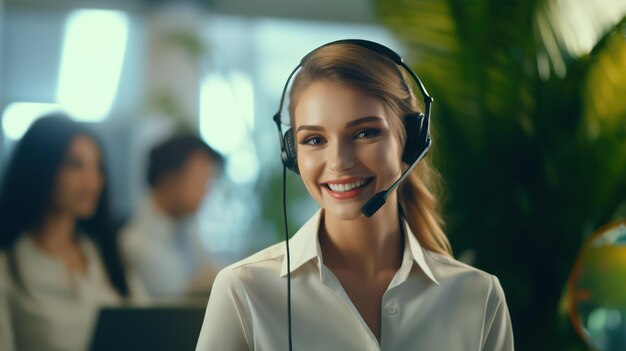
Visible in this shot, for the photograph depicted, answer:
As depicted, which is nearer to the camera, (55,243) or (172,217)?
(55,243)

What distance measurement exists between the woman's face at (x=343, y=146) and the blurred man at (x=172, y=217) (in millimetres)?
1979

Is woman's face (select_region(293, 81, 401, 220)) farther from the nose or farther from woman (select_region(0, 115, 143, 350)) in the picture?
woman (select_region(0, 115, 143, 350))

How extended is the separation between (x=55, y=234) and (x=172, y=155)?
131cm

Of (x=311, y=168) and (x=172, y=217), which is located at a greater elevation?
(x=311, y=168)

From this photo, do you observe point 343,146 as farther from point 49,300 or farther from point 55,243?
point 55,243

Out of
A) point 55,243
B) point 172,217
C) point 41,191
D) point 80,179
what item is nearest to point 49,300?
point 55,243

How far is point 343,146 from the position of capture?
786 mm

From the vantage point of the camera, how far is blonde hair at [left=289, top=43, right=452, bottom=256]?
2.61ft

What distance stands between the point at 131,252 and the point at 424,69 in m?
1.31

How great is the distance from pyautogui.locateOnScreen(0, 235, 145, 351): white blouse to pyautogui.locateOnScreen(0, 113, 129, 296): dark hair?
3cm

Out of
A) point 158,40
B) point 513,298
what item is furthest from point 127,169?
point 513,298

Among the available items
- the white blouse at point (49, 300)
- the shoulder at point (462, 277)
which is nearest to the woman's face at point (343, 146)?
the shoulder at point (462, 277)

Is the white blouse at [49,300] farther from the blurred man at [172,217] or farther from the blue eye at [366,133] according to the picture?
the blurred man at [172,217]

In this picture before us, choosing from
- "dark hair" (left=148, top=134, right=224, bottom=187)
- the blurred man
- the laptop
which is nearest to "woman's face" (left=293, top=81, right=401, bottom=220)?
the laptop
